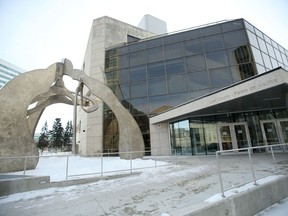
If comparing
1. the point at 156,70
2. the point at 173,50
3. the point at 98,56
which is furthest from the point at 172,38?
the point at 98,56

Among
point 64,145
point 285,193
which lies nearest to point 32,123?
point 285,193

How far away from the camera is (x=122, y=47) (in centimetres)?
2153

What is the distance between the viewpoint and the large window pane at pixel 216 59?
16938 mm

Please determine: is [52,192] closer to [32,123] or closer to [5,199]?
[5,199]

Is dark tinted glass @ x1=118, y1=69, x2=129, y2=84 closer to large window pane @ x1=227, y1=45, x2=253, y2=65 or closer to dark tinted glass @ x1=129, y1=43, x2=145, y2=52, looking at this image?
dark tinted glass @ x1=129, y1=43, x2=145, y2=52

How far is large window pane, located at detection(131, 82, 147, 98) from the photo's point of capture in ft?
61.6

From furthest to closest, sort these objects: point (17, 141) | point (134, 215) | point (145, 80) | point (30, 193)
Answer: point (145, 80) < point (17, 141) < point (30, 193) < point (134, 215)

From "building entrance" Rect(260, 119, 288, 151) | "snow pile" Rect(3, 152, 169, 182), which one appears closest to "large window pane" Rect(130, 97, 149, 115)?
"snow pile" Rect(3, 152, 169, 182)

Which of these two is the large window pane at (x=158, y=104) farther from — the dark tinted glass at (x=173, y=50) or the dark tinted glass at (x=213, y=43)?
the dark tinted glass at (x=213, y=43)

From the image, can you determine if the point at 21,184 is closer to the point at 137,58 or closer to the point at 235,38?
the point at 137,58

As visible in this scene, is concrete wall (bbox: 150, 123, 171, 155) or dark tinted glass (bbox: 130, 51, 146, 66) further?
dark tinted glass (bbox: 130, 51, 146, 66)

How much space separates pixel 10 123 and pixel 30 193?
Result: 443cm

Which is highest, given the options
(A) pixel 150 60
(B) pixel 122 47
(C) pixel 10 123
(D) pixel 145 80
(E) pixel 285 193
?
(B) pixel 122 47

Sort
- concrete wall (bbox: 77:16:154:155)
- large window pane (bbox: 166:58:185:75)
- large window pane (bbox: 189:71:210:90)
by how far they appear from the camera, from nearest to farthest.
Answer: large window pane (bbox: 189:71:210:90) < large window pane (bbox: 166:58:185:75) < concrete wall (bbox: 77:16:154:155)
